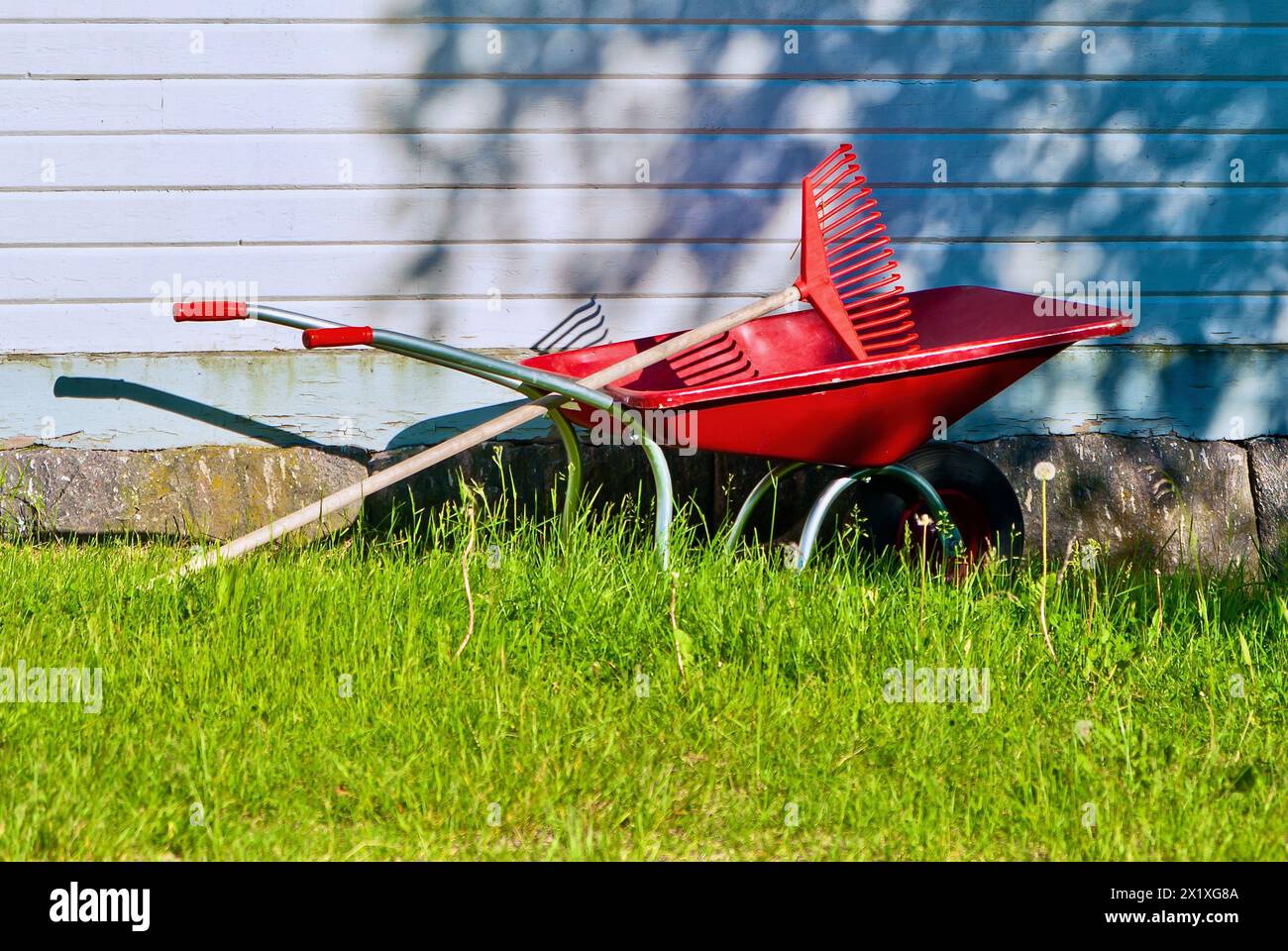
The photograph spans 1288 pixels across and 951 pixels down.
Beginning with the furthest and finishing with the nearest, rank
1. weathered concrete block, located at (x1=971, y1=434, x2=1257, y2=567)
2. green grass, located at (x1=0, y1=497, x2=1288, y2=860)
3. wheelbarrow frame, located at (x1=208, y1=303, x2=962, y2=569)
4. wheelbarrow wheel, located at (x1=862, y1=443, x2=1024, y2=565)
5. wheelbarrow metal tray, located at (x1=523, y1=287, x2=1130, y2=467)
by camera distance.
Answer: weathered concrete block, located at (x1=971, y1=434, x2=1257, y2=567)
wheelbarrow wheel, located at (x1=862, y1=443, x2=1024, y2=565)
wheelbarrow metal tray, located at (x1=523, y1=287, x2=1130, y2=467)
wheelbarrow frame, located at (x1=208, y1=303, x2=962, y2=569)
green grass, located at (x1=0, y1=497, x2=1288, y2=860)

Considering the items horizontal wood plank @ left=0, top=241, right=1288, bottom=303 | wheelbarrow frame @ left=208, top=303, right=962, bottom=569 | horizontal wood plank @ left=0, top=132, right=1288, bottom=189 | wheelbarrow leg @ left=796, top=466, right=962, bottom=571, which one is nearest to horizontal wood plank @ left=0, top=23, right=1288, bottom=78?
horizontal wood plank @ left=0, top=132, right=1288, bottom=189

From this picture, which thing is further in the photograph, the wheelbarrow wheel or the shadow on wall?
the shadow on wall

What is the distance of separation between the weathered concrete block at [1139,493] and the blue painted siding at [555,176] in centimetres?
17

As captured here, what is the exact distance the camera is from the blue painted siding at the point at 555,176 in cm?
399

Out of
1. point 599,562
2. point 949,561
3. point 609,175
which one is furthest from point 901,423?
point 609,175

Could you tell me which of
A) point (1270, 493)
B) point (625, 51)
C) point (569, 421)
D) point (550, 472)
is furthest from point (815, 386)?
point (1270, 493)

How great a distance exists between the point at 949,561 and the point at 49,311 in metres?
3.17

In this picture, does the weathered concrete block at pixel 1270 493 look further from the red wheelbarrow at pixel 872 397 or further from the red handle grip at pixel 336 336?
the red handle grip at pixel 336 336

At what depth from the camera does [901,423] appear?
322 centimetres

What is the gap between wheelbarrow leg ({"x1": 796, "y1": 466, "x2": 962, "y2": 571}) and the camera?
10.4ft

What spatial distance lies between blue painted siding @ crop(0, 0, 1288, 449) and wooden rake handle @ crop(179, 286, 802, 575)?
103 cm

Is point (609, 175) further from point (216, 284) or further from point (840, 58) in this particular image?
point (216, 284)

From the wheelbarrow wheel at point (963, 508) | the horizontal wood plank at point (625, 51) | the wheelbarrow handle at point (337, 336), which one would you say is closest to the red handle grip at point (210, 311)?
the wheelbarrow handle at point (337, 336)

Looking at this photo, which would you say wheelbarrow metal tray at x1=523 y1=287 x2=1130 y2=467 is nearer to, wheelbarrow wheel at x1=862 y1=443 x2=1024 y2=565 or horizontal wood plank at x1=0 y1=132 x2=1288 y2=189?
wheelbarrow wheel at x1=862 y1=443 x2=1024 y2=565
